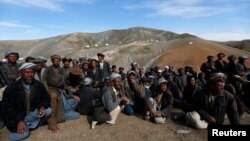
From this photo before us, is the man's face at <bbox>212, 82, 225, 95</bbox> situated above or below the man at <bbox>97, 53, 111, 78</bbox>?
below

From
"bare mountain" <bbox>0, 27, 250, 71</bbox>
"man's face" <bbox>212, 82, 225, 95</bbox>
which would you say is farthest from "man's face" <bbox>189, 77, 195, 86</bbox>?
"bare mountain" <bbox>0, 27, 250, 71</bbox>

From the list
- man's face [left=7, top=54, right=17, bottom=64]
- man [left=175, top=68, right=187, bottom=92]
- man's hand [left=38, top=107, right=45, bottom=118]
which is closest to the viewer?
man's hand [left=38, top=107, right=45, bottom=118]

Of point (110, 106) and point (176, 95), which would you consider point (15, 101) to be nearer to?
point (110, 106)

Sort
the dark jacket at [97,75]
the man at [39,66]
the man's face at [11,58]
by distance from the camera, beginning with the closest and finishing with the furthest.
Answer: the man's face at [11,58] → the man at [39,66] → the dark jacket at [97,75]

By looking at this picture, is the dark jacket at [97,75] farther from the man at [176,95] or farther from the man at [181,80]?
the man at [181,80]

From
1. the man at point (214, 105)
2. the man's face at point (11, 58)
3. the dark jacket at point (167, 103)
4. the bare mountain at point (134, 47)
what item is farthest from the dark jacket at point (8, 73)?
the bare mountain at point (134, 47)

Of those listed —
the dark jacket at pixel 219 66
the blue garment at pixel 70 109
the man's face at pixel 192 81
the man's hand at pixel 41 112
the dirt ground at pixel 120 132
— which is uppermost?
the dark jacket at pixel 219 66

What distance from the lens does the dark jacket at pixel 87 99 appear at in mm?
8734

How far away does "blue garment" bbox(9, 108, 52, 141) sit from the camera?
7.19 meters

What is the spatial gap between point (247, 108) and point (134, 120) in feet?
12.1

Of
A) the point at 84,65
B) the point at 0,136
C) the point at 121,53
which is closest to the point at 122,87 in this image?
the point at 84,65

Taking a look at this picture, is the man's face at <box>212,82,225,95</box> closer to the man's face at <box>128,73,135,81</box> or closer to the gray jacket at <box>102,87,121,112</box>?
the gray jacket at <box>102,87,121,112</box>

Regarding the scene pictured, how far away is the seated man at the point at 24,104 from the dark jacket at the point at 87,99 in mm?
1383

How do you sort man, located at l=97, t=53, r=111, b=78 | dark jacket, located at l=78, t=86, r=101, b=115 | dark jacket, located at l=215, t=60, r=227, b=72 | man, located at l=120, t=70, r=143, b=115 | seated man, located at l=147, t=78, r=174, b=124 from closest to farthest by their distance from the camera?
seated man, located at l=147, t=78, r=174, b=124
dark jacket, located at l=78, t=86, r=101, b=115
man, located at l=120, t=70, r=143, b=115
man, located at l=97, t=53, r=111, b=78
dark jacket, located at l=215, t=60, r=227, b=72
